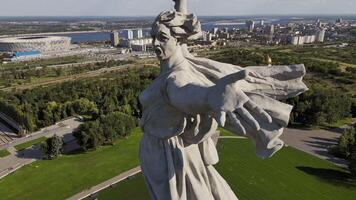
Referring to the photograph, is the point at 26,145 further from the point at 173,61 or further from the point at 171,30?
the point at 171,30

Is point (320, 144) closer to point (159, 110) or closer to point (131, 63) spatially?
point (159, 110)

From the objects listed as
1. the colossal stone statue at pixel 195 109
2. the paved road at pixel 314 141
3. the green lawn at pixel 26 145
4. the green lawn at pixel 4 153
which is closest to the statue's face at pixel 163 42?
the colossal stone statue at pixel 195 109

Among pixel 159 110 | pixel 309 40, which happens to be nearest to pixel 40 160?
pixel 159 110

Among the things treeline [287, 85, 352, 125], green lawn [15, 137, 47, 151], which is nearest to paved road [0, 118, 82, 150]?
green lawn [15, 137, 47, 151]

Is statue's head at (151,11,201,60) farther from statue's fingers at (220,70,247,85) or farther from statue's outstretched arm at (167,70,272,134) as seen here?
statue's fingers at (220,70,247,85)

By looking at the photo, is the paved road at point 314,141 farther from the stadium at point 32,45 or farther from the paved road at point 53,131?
the stadium at point 32,45
